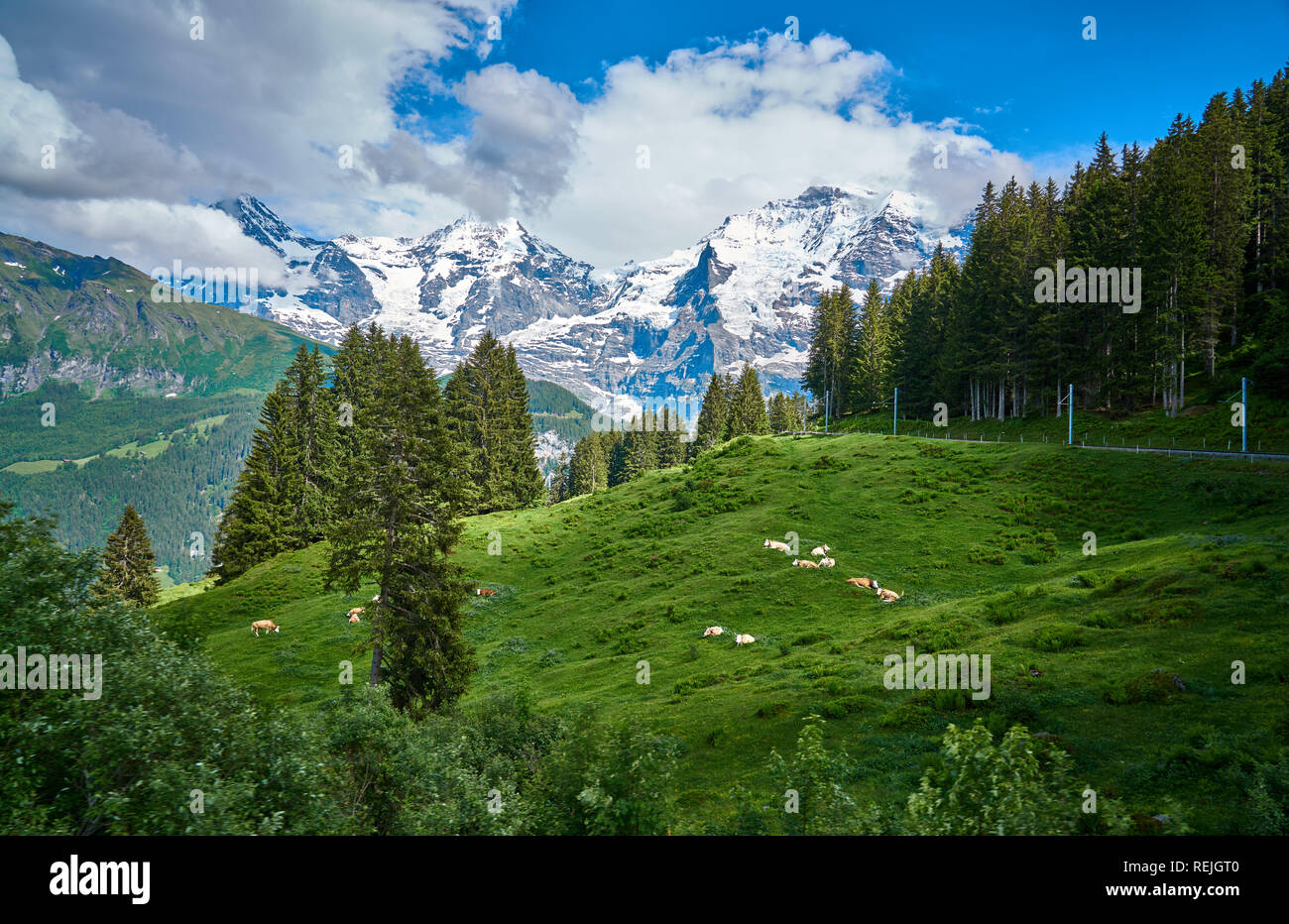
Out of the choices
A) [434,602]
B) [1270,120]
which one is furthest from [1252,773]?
[1270,120]

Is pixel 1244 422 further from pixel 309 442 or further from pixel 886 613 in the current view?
pixel 309 442

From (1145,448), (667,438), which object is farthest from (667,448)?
(1145,448)

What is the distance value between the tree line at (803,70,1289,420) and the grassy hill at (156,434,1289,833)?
21.1 meters

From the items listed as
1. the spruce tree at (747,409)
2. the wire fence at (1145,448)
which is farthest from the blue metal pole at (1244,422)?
the spruce tree at (747,409)

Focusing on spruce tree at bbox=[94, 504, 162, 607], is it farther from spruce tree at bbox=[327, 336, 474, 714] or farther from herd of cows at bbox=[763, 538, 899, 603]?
herd of cows at bbox=[763, 538, 899, 603]

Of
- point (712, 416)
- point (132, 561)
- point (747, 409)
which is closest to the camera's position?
point (132, 561)

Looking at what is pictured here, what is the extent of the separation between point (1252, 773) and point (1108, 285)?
219ft

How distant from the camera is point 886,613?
96.4ft

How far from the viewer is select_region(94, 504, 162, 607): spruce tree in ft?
198

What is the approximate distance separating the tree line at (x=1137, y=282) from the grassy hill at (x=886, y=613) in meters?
21.1

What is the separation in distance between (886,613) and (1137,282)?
2056 inches
